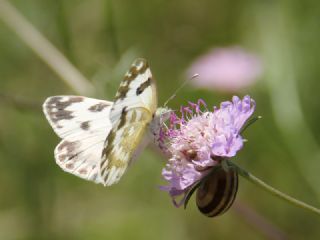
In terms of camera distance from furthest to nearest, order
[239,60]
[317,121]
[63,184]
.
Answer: [239,60]
[63,184]
[317,121]

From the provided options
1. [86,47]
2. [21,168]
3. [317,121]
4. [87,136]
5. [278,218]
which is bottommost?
[278,218]

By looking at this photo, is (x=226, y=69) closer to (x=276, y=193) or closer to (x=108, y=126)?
(x=108, y=126)

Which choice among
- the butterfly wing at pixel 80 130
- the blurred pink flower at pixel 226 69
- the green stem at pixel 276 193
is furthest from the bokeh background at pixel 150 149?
the green stem at pixel 276 193

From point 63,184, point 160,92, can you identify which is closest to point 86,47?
point 160,92

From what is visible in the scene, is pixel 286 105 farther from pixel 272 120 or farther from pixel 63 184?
pixel 63 184

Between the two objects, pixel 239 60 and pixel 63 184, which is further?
pixel 239 60

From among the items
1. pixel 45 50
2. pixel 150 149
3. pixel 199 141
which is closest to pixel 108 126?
pixel 199 141

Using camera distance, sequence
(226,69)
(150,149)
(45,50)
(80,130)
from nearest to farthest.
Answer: (80,130) < (150,149) < (45,50) < (226,69)

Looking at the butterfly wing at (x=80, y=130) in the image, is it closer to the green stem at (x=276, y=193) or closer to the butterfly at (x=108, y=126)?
the butterfly at (x=108, y=126)
